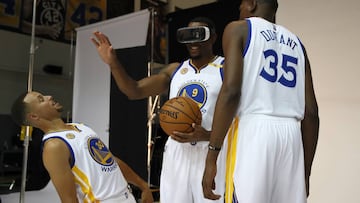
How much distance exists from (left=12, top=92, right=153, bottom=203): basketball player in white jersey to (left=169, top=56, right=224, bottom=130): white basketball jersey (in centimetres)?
54

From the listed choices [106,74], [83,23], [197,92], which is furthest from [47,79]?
[197,92]

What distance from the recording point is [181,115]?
2.02 metres

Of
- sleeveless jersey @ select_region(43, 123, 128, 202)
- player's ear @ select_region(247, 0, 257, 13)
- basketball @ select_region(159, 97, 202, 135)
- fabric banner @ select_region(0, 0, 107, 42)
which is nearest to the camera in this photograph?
player's ear @ select_region(247, 0, 257, 13)

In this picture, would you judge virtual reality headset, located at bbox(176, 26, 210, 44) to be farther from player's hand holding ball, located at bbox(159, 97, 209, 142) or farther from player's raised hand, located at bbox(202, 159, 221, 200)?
player's raised hand, located at bbox(202, 159, 221, 200)

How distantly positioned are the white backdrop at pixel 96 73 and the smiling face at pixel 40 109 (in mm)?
2763

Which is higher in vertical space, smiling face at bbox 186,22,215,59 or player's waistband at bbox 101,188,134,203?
smiling face at bbox 186,22,215,59

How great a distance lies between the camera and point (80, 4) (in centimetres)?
689

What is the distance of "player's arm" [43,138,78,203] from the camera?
173 centimetres

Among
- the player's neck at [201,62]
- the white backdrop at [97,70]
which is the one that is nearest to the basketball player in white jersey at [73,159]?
the player's neck at [201,62]

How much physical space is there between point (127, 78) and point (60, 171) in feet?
2.62

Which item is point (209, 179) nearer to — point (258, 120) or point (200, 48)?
point (258, 120)

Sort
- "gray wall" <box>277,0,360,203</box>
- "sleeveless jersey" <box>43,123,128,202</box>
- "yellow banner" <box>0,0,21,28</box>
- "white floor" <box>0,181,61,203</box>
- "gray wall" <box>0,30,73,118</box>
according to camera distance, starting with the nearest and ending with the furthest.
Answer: "sleeveless jersey" <box>43,123,128,202</box> → "gray wall" <box>277,0,360,203</box> → "white floor" <box>0,181,61,203</box> → "yellow banner" <box>0,0,21,28</box> → "gray wall" <box>0,30,73,118</box>

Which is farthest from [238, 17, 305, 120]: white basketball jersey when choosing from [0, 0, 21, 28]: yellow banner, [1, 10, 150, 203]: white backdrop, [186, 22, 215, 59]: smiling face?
[0, 0, 21, 28]: yellow banner

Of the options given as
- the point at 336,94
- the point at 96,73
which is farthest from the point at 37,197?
the point at 336,94
